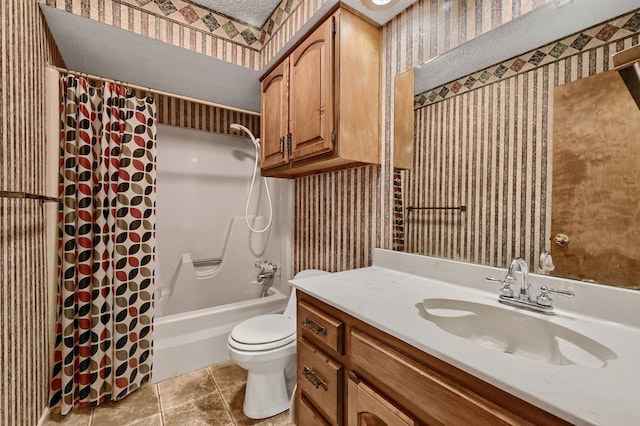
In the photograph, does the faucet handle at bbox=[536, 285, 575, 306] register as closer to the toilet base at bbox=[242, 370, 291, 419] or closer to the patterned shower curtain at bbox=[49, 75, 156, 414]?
the toilet base at bbox=[242, 370, 291, 419]

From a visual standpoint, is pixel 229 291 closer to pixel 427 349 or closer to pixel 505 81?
pixel 427 349

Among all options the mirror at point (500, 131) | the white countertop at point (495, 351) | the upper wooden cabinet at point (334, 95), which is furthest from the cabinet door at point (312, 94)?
the white countertop at point (495, 351)

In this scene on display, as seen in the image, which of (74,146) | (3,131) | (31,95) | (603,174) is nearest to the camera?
(603,174)

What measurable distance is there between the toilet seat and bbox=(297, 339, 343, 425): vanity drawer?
35cm

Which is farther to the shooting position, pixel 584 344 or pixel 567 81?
pixel 567 81

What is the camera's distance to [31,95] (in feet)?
4.21

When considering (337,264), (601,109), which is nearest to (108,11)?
(337,264)

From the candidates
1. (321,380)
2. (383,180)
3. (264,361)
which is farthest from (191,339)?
(383,180)

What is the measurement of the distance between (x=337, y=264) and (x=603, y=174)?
53.2 inches

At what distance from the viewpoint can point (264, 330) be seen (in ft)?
5.17

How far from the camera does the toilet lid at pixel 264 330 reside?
4.84ft

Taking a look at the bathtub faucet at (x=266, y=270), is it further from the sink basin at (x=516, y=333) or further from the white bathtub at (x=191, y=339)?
the sink basin at (x=516, y=333)

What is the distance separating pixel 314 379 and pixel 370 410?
→ 1.01ft

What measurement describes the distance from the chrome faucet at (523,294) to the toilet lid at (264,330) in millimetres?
1107
